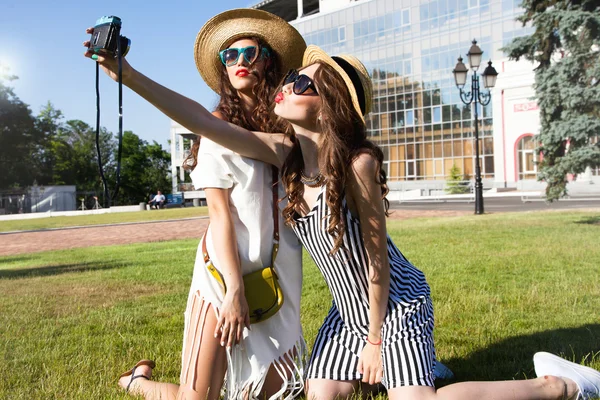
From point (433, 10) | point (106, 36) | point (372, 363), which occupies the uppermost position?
point (433, 10)

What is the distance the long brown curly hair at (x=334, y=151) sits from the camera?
256 centimetres

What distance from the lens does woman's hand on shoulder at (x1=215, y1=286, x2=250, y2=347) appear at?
2.51 m

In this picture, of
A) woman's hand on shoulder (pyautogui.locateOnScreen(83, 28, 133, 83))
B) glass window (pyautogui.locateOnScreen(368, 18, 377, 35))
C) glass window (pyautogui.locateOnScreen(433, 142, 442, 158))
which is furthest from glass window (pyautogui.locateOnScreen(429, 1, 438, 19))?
woman's hand on shoulder (pyautogui.locateOnScreen(83, 28, 133, 83))

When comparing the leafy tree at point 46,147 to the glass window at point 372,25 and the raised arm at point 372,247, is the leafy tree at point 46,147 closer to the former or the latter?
the glass window at point 372,25

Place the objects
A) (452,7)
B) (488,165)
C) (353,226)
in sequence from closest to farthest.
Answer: (353,226)
(488,165)
(452,7)

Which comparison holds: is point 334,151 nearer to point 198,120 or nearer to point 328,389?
point 198,120

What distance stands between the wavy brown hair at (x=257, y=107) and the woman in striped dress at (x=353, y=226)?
0.14 metres

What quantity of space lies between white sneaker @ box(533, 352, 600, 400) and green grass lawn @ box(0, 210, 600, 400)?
1.77ft

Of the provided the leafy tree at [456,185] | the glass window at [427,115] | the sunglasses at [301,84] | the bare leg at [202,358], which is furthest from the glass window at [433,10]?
the bare leg at [202,358]

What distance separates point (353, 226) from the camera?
269 cm

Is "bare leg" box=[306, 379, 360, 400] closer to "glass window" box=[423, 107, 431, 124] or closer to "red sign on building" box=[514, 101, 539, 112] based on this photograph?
"red sign on building" box=[514, 101, 539, 112]

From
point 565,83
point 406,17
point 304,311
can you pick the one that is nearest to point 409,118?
point 406,17

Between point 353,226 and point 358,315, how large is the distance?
50cm

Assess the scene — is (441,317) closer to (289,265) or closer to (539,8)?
(289,265)
